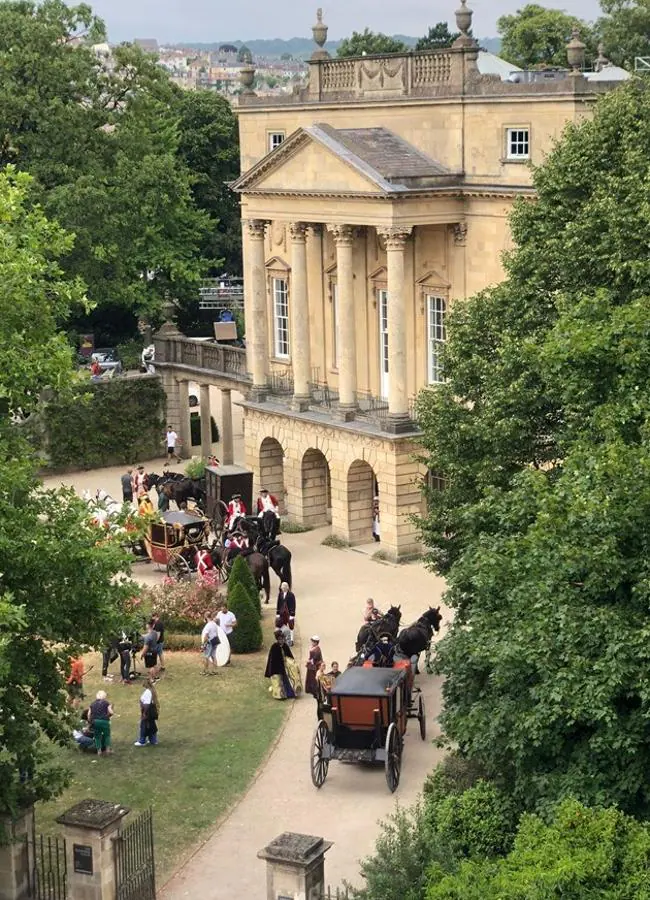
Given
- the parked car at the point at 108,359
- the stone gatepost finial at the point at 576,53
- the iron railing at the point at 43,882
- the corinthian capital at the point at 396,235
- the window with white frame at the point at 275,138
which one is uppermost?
the stone gatepost finial at the point at 576,53

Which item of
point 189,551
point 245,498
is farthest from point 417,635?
point 245,498

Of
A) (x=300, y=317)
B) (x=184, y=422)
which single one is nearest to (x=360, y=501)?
(x=300, y=317)

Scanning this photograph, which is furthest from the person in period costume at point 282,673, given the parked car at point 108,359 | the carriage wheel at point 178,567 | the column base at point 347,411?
the parked car at point 108,359

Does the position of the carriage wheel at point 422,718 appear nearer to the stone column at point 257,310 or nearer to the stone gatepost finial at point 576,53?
the stone gatepost finial at point 576,53

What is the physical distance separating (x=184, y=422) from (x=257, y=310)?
9.40 meters

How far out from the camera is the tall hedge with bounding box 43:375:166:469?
58781 millimetres

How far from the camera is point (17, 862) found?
2380 cm

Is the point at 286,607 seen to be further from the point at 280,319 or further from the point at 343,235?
the point at 280,319

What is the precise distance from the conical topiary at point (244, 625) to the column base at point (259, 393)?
50.7ft

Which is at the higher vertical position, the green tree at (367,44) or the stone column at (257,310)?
the green tree at (367,44)

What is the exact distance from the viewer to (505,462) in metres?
30.5

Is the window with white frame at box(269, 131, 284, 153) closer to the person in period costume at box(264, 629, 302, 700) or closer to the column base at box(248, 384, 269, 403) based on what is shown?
the column base at box(248, 384, 269, 403)

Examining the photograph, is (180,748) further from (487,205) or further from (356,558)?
(487,205)

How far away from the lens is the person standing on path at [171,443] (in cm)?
5975
